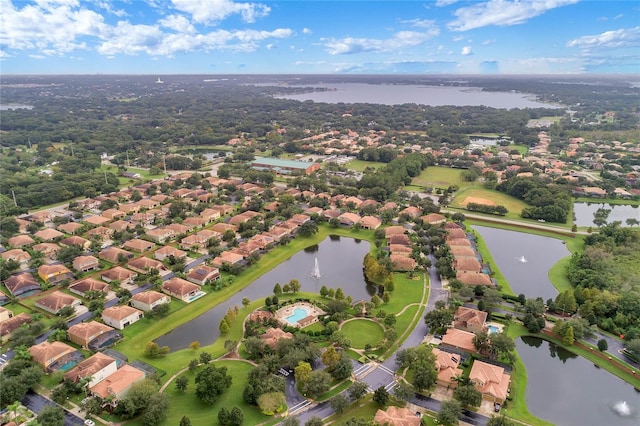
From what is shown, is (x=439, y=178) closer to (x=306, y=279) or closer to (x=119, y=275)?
(x=306, y=279)

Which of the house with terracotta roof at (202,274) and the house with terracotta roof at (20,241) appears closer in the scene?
the house with terracotta roof at (202,274)

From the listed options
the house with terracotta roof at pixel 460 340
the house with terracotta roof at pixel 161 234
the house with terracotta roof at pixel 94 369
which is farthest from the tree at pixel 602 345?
the house with terracotta roof at pixel 161 234

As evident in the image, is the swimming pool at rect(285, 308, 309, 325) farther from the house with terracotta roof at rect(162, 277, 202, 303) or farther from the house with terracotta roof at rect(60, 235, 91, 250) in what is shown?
the house with terracotta roof at rect(60, 235, 91, 250)

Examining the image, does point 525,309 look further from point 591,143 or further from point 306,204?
point 591,143

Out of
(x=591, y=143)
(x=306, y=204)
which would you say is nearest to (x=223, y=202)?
(x=306, y=204)

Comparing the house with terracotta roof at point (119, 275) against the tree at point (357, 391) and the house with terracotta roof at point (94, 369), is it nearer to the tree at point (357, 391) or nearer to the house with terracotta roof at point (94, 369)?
the house with terracotta roof at point (94, 369)

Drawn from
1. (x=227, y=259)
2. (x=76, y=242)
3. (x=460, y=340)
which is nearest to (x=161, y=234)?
(x=76, y=242)

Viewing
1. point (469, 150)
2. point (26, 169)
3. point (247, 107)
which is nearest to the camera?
point (26, 169)
